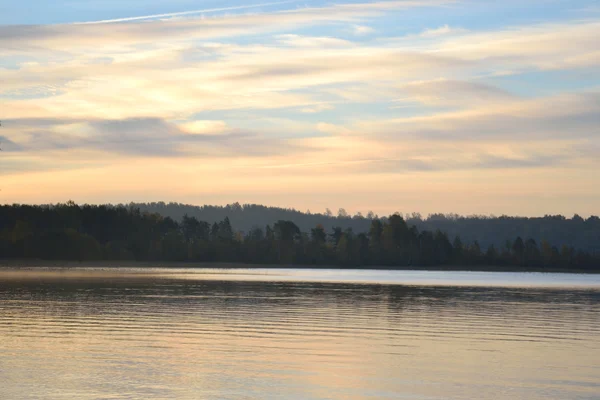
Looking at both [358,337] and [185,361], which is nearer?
[185,361]

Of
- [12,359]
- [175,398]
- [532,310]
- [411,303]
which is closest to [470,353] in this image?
[175,398]

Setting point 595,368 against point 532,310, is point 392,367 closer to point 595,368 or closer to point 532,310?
point 595,368

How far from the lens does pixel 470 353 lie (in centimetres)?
4431

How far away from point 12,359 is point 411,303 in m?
53.0

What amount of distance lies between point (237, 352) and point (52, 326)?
50.6 feet

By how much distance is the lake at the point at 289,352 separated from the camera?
108 ft

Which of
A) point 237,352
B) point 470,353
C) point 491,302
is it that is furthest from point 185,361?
point 491,302

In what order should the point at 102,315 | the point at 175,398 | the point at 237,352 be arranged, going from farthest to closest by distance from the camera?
1. the point at 102,315
2. the point at 237,352
3. the point at 175,398

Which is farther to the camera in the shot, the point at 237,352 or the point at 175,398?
the point at 237,352

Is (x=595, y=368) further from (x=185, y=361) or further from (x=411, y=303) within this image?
(x=411, y=303)

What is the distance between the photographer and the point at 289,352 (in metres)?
43.2

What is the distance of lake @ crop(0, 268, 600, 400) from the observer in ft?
108

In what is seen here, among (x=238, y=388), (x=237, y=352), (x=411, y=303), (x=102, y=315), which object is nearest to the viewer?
(x=238, y=388)

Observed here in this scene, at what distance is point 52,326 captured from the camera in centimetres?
5281
